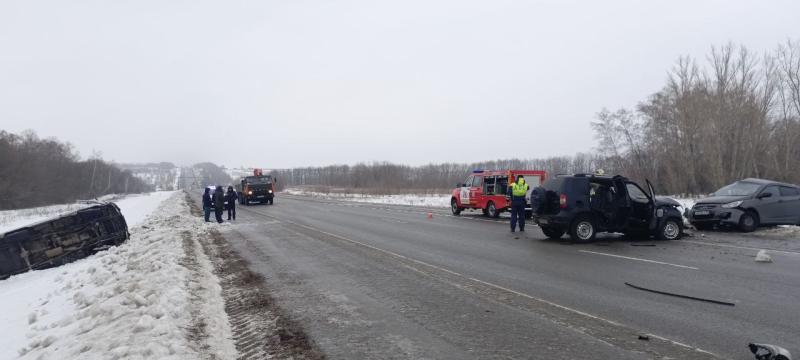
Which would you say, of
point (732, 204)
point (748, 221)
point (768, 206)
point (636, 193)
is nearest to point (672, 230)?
point (636, 193)

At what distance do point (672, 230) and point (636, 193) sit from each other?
1.54 meters

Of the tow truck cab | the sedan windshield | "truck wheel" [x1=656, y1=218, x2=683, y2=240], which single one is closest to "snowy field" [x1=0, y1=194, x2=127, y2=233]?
the tow truck cab

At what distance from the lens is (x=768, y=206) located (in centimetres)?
1642

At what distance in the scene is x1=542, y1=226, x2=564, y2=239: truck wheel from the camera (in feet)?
48.6

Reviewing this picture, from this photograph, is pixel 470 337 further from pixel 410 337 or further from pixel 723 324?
pixel 723 324

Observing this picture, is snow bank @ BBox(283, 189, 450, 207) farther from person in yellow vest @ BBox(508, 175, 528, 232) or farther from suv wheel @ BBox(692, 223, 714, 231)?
suv wheel @ BBox(692, 223, 714, 231)

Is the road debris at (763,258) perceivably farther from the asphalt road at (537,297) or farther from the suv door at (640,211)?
the suv door at (640,211)

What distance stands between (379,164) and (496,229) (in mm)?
103963

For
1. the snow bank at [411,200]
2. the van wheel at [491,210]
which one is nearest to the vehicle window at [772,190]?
the van wheel at [491,210]

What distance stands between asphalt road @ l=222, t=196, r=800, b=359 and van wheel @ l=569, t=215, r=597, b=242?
0.31m

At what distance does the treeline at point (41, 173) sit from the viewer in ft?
222

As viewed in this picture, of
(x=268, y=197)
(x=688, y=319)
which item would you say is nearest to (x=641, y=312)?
(x=688, y=319)

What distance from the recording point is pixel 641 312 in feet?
21.8

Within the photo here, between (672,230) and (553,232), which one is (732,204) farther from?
(553,232)
